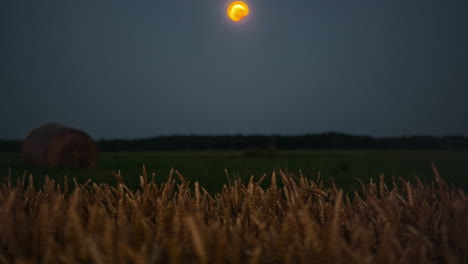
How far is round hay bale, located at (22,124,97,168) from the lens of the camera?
13094mm

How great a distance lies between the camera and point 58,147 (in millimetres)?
13336

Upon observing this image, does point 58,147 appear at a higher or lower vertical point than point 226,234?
higher

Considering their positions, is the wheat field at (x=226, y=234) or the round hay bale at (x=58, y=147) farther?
the round hay bale at (x=58, y=147)

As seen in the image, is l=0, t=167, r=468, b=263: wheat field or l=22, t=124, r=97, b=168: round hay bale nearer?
l=0, t=167, r=468, b=263: wheat field

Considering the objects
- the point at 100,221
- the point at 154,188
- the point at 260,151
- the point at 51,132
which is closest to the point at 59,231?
the point at 100,221

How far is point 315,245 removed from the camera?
1.22m

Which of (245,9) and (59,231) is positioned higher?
(245,9)

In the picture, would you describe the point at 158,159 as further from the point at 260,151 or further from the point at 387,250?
the point at 260,151

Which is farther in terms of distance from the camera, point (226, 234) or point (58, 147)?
point (58, 147)

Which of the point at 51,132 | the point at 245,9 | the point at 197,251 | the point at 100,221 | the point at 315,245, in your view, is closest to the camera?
the point at 197,251

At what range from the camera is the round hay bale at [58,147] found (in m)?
13.1

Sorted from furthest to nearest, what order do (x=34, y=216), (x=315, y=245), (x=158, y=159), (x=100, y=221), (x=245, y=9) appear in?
(x=245, y=9) → (x=158, y=159) → (x=34, y=216) → (x=100, y=221) → (x=315, y=245)

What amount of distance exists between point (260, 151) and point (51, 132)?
9.05 meters

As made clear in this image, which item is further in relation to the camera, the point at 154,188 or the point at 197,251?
the point at 154,188
